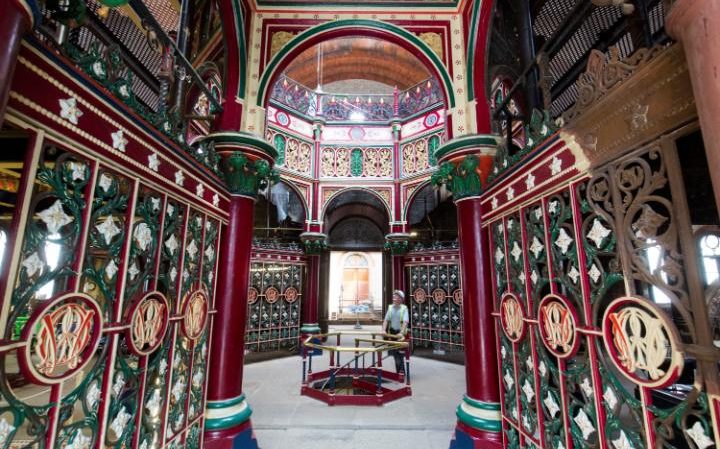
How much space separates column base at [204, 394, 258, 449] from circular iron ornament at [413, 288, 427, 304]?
6.64 metres

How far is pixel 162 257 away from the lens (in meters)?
2.17

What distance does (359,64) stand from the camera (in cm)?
1179

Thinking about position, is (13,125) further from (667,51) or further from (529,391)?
(529,391)

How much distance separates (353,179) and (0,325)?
352 inches

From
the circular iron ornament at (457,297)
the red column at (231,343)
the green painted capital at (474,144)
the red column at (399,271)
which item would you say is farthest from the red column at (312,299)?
the green painted capital at (474,144)

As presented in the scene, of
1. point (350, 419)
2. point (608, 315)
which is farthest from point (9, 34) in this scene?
point (350, 419)

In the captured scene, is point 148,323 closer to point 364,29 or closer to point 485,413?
point 485,413

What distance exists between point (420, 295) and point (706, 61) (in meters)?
8.58

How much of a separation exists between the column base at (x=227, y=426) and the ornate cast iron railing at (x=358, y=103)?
8265mm

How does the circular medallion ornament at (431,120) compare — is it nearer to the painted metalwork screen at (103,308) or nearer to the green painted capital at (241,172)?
the green painted capital at (241,172)

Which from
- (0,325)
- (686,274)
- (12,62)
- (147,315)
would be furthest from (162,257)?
(686,274)

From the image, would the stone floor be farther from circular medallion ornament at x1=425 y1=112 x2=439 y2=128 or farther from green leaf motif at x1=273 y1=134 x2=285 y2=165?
circular medallion ornament at x1=425 y1=112 x2=439 y2=128

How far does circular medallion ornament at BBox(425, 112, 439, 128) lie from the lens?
922cm

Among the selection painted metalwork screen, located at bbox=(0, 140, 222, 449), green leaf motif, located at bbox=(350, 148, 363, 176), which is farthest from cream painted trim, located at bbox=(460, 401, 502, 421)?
green leaf motif, located at bbox=(350, 148, 363, 176)
